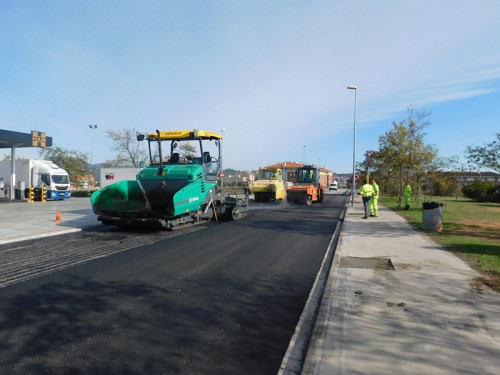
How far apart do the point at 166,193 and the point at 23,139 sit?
20182 mm

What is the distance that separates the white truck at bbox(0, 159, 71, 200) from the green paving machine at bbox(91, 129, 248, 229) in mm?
19111

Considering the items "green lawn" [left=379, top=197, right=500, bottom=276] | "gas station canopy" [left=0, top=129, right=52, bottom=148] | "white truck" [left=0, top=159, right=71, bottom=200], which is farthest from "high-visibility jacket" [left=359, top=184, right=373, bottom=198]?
"white truck" [left=0, top=159, right=71, bottom=200]

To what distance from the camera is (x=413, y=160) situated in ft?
59.8

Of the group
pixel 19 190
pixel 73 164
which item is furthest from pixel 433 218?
pixel 73 164

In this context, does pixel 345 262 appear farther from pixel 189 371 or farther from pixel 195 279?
pixel 189 371

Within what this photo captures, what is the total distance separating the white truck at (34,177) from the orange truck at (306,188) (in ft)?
59.9

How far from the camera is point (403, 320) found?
368 cm

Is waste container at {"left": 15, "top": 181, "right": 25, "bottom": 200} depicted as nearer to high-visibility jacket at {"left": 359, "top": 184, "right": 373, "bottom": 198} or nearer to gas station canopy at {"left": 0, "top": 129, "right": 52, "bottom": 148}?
gas station canopy at {"left": 0, "top": 129, "right": 52, "bottom": 148}

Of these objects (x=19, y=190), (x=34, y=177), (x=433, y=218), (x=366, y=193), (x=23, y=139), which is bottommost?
(x=433, y=218)

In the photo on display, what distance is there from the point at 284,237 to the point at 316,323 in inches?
229

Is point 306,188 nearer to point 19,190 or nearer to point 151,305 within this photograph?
point 151,305

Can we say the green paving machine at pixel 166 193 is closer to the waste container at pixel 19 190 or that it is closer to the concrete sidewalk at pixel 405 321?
the concrete sidewalk at pixel 405 321

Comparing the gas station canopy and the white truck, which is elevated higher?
the gas station canopy

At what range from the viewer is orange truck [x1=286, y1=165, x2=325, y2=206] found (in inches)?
848
